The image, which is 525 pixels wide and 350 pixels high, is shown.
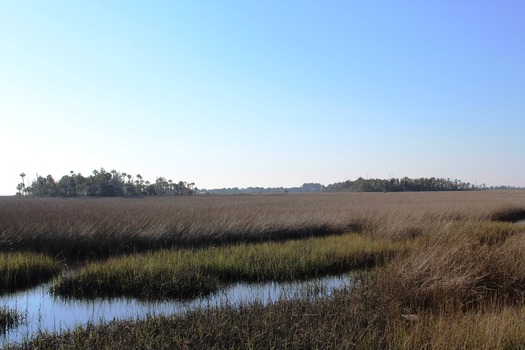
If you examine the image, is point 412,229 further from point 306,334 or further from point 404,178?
point 404,178

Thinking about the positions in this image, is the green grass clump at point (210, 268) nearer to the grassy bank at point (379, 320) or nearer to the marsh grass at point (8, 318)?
the marsh grass at point (8, 318)

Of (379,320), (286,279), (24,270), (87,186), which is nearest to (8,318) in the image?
(24,270)

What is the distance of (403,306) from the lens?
20.2 feet

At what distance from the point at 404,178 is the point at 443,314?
12369 cm

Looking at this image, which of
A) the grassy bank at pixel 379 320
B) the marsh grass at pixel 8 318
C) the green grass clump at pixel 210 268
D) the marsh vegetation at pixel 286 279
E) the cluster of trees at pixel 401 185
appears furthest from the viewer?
the cluster of trees at pixel 401 185

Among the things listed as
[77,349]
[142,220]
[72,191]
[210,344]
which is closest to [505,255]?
Result: [210,344]

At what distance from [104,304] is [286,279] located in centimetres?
393

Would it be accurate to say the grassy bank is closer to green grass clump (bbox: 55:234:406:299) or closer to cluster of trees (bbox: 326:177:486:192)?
green grass clump (bbox: 55:234:406:299)

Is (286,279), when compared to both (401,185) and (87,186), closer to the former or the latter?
(87,186)

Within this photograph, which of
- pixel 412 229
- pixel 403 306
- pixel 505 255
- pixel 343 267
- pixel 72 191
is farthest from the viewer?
pixel 72 191

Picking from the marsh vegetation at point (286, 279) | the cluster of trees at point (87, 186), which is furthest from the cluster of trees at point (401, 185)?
the marsh vegetation at point (286, 279)

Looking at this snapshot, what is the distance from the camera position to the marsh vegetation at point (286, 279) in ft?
15.7

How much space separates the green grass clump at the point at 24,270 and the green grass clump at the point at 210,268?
104 centimetres

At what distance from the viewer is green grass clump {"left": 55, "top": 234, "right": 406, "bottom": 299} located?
7836 millimetres
